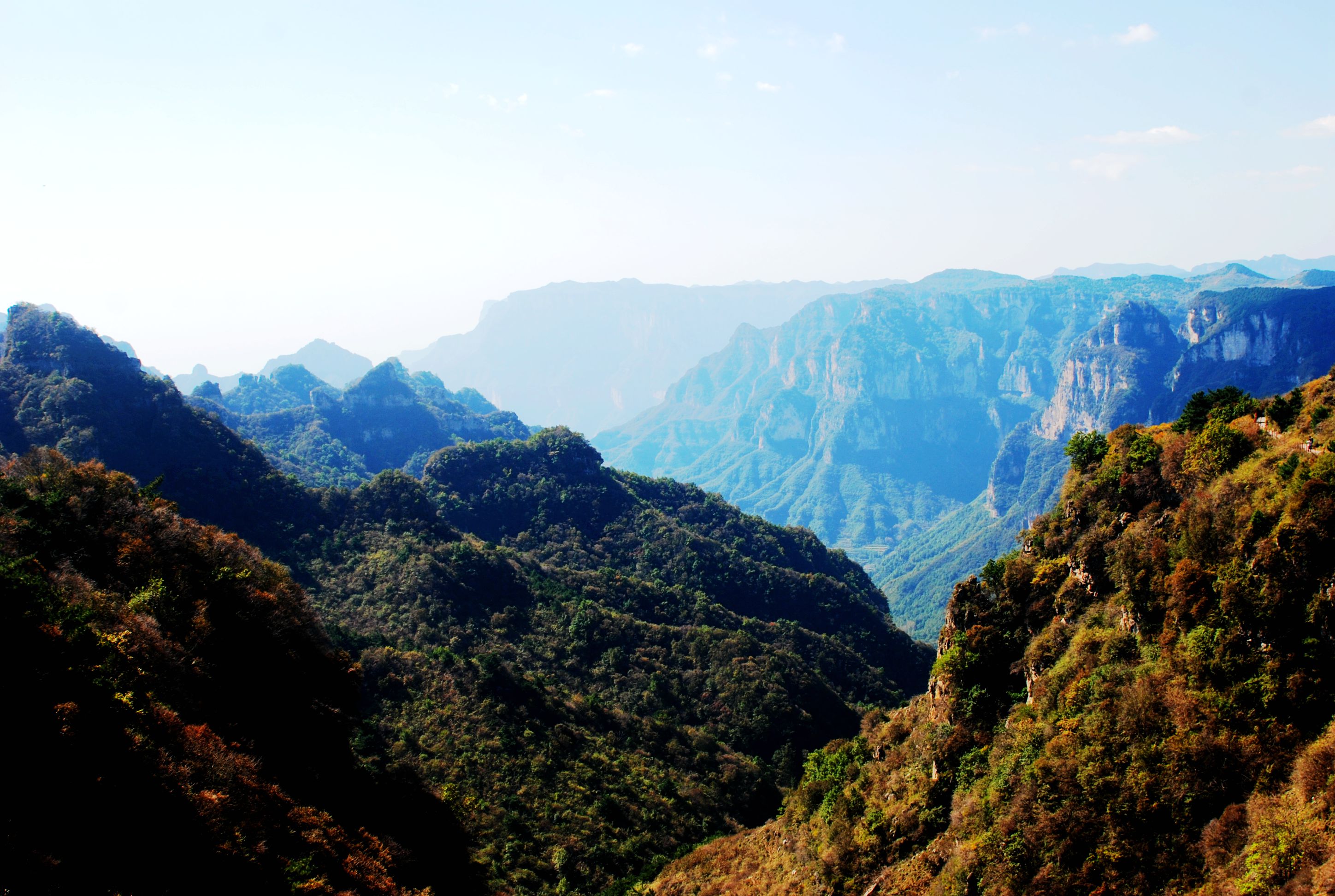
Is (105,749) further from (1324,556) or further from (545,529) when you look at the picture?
(545,529)

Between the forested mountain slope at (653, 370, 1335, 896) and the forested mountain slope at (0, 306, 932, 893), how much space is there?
16864mm

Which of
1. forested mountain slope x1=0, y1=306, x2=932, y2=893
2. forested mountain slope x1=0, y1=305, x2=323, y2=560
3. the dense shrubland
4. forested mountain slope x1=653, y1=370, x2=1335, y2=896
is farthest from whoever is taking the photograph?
forested mountain slope x1=0, y1=305, x2=323, y2=560

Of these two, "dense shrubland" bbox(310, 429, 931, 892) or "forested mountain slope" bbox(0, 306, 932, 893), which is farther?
"dense shrubland" bbox(310, 429, 931, 892)

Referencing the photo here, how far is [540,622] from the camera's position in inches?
3270

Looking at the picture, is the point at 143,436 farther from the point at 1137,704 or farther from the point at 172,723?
the point at 1137,704

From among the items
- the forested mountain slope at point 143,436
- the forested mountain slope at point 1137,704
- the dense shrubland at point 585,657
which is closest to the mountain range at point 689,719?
the forested mountain slope at point 1137,704

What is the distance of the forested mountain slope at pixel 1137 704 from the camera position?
2098cm

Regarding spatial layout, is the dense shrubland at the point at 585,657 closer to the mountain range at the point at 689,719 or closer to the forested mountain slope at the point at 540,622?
the forested mountain slope at the point at 540,622

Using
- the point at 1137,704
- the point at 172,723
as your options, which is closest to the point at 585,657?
the point at 172,723

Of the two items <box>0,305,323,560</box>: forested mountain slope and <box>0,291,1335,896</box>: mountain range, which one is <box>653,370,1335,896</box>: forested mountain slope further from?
<box>0,305,323,560</box>: forested mountain slope

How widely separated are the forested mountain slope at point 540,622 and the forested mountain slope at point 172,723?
5.25ft

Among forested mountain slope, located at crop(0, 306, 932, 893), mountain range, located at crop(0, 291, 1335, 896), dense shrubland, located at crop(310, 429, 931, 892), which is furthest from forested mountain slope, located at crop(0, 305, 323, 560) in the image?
mountain range, located at crop(0, 291, 1335, 896)

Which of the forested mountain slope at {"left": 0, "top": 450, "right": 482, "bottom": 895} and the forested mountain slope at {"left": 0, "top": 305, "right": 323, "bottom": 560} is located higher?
the forested mountain slope at {"left": 0, "top": 305, "right": 323, "bottom": 560}

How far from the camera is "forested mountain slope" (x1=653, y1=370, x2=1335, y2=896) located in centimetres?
2098
